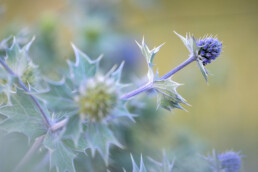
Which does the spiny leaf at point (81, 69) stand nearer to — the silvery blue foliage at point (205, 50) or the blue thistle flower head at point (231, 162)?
the silvery blue foliage at point (205, 50)

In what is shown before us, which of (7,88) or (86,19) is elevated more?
(86,19)

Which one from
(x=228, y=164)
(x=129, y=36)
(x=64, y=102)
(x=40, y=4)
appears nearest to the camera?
(x=64, y=102)

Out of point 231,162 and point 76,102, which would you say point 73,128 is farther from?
point 231,162

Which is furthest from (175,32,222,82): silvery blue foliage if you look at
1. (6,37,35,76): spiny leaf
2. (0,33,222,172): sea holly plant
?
(6,37,35,76): spiny leaf

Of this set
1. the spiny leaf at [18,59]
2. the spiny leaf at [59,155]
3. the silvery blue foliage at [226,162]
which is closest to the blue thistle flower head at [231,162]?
the silvery blue foliage at [226,162]

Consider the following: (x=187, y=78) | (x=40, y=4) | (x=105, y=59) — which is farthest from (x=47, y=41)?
(x=40, y=4)

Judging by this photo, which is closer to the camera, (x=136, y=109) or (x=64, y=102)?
(x=64, y=102)

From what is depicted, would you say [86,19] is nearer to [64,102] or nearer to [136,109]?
[136,109]
